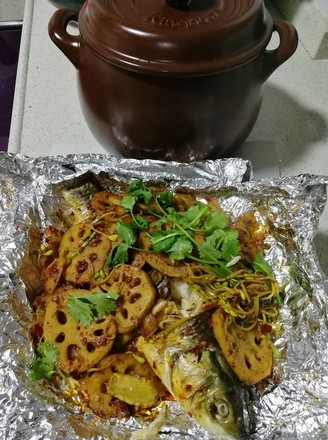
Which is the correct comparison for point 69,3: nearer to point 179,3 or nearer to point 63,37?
point 63,37

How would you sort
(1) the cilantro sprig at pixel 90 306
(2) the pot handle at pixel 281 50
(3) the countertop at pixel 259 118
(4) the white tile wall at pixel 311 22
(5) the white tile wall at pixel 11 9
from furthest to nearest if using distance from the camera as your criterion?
1. (5) the white tile wall at pixel 11 9
2. (4) the white tile wall at pixel 311 22
3. (3) the countertop at pixel 259 118
4. (2) the pot handle at pixel 281 50
5. (1) the cilantro sprig at pixel 90 306

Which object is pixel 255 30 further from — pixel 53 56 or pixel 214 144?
pixel 53 56

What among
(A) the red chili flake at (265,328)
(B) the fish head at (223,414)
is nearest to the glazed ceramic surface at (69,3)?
(A) the red chili flake at (265,328)

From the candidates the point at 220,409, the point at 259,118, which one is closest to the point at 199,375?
the point at 220,409

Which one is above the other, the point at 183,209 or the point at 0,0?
the point at 183,209

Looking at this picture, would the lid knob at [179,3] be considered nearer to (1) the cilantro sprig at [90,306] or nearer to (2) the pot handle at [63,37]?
(2) the pot handle at [63,37]

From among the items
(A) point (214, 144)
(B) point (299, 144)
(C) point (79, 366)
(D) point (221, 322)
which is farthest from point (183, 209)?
(B) point (299, 144)
